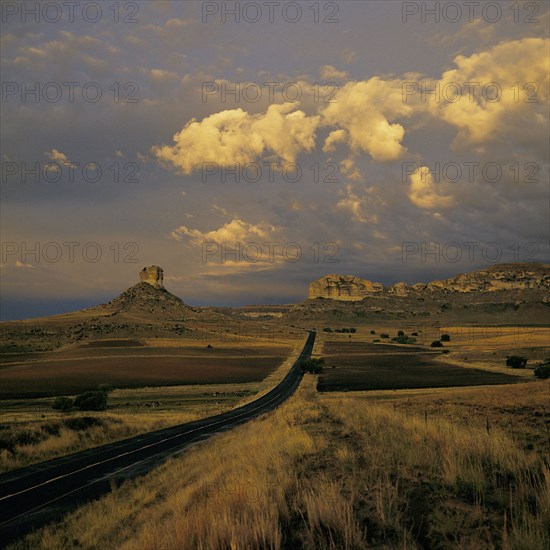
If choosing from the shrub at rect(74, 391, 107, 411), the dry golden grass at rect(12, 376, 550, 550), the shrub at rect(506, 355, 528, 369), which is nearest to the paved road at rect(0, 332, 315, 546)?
the dry golden grass at rect(12, 376, 550, 550)

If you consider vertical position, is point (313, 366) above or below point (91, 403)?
below

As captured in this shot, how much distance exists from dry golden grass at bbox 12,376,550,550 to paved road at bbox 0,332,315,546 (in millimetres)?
2058

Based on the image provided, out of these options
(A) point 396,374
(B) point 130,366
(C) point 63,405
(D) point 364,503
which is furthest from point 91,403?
(D) point 364,503

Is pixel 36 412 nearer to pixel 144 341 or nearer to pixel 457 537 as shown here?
pixel 457 537

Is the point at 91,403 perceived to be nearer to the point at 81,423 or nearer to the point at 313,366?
the point at 81,423

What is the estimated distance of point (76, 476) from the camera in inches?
792

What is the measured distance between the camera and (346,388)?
61.7m

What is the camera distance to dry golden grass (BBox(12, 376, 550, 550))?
247 inches

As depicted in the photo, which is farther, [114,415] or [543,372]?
[543,372]

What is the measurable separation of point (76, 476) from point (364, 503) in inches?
670

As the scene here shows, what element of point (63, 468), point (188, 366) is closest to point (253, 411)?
point (63, 468)

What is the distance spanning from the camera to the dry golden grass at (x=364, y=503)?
6.29m

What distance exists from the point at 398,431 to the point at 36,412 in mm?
44999

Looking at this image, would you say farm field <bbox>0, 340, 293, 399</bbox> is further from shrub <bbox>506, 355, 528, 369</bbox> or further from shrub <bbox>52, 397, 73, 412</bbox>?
shrub <bbox>506, 355, 528, 369</bbox>
